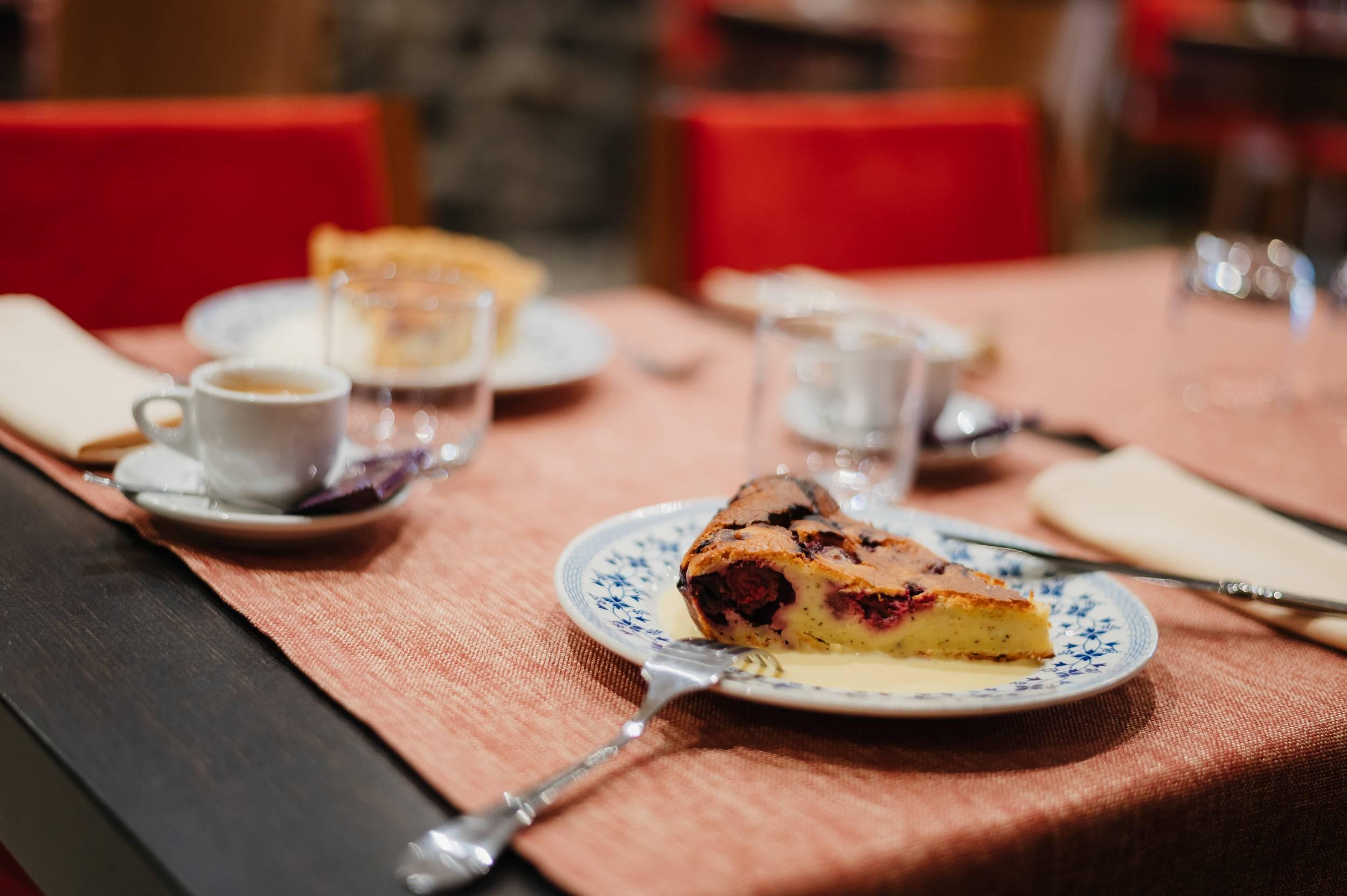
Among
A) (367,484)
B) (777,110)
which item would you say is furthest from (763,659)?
(777,110)

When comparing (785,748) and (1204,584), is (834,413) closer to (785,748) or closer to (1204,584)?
(1204,584)

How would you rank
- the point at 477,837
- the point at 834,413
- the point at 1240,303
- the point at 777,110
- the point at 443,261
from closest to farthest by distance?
the point at 477,837, the point at 834,413, the point at 443,261, the point at 1240,303, the point at 777,110

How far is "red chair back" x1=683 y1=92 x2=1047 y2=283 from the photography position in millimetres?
1863

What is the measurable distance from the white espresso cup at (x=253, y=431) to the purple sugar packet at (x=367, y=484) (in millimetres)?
19

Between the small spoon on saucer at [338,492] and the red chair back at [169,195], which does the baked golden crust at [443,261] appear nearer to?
the red chair back at [169,195]

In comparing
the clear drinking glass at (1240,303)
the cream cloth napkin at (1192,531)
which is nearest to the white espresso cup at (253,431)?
the cream cloth napkin at (1192,531)

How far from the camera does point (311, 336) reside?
119cm

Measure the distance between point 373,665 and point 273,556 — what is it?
166mm

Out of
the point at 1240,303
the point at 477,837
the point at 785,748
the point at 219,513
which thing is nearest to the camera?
the point at 477,837

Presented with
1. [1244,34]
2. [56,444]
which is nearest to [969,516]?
[56,444]

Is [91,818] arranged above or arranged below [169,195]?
below

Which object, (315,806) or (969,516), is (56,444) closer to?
(315,806)

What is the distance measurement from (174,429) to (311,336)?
385mm

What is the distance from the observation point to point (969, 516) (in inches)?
38.7
